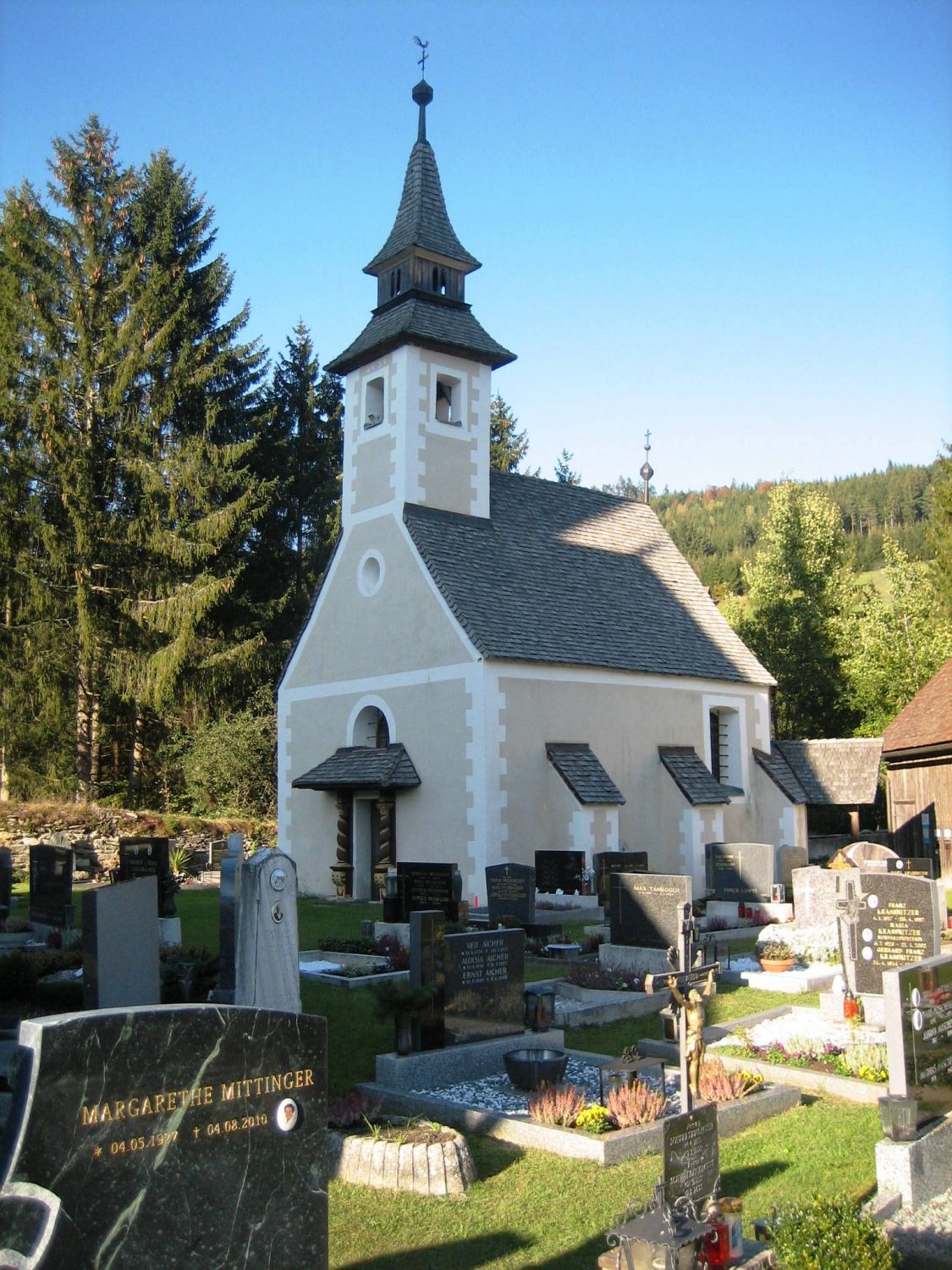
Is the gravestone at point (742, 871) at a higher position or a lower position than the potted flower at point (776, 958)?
higher

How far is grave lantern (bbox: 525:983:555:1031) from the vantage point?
1074cm

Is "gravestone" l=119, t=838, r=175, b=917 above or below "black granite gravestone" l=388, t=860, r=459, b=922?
above

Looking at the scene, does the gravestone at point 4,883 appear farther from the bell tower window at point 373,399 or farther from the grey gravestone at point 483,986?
the bell tower window at point 373,399

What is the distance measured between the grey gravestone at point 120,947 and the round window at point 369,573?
589 inches

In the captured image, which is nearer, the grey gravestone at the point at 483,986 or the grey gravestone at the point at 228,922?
the grey gravestone at the point at 228,922

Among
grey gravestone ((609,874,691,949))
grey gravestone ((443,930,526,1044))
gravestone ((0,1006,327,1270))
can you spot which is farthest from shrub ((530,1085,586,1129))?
grey gravestone ((609,874,691,949))

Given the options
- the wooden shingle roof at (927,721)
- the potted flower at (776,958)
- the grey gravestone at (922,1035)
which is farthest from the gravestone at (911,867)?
Answer: the grey gravestone at (922,1035)

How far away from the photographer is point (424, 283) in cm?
2530

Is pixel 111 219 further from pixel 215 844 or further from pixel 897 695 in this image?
pixel 897 695

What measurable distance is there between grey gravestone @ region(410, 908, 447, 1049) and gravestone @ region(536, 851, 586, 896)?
10.4 meters

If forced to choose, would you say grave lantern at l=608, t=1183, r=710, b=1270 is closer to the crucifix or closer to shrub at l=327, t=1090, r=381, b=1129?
the crucifix

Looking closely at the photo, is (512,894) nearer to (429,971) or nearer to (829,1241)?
(429,971)

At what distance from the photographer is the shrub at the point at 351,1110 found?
25.6ft

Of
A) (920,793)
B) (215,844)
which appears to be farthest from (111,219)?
(920,793)
